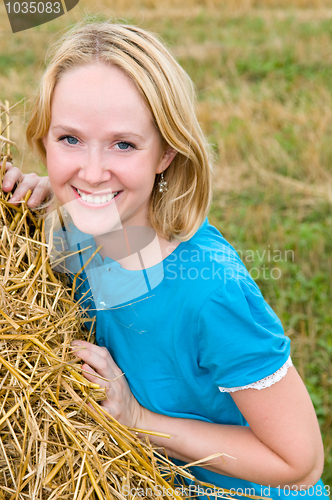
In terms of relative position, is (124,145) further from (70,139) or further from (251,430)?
(251,430)

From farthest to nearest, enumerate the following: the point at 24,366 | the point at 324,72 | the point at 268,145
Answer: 1. the point at 324,72
2. the point at 268,145
3. the point at 24,366

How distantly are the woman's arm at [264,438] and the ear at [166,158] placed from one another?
71 cm

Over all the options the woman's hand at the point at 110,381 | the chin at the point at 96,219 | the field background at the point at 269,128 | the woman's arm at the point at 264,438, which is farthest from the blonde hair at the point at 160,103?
the woman's arm at the point at 264,438

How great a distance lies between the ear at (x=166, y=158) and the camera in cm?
147

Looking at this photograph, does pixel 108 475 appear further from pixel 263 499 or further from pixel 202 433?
pixel 263 499

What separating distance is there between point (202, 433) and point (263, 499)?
282 millimetres

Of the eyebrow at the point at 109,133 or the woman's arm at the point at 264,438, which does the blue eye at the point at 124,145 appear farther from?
the woman's arm at the point at 264,438

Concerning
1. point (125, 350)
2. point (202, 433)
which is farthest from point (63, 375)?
point (202, 433)

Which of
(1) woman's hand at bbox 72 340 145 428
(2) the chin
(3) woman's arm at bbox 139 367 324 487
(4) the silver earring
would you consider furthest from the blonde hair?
(3) woman's arm at bbox 139 367 324 487

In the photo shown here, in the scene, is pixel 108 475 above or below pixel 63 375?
below

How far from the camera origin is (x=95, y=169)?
130 centimetres

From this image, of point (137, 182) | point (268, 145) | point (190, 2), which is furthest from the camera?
point (190, 2)

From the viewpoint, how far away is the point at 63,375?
1295mm

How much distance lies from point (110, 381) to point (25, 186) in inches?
26.8
